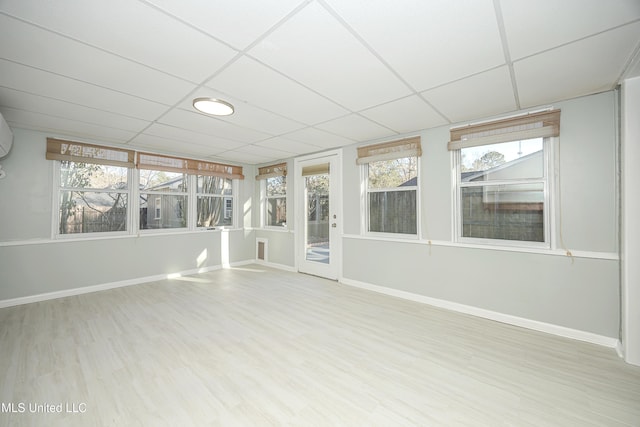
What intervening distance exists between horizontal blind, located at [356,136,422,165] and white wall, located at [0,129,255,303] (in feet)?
13.1

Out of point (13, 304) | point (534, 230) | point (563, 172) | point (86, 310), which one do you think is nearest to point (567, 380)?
point (534, 230)

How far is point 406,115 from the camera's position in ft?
9.82

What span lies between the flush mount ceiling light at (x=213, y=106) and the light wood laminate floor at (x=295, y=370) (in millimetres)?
2378

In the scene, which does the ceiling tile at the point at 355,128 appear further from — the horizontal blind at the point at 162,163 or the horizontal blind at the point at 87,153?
the horizontal blind at the point at 87,153

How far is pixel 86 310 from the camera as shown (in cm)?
Result: 317

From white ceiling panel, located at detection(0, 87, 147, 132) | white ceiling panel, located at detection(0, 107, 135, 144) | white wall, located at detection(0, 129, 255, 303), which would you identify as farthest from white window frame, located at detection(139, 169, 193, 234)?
white ceiling panel, located at detection(0, 87, 147, 132)

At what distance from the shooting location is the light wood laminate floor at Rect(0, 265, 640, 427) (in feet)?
5.18

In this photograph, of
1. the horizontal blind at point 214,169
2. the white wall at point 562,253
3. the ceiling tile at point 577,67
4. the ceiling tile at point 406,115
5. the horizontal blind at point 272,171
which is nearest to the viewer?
the ceiling tile at point 577,67

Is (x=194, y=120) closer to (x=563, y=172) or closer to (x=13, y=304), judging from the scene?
(x=13, y=304)

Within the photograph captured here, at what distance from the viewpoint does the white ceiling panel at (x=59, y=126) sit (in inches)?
117

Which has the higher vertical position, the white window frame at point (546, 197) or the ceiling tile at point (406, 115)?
the ceiling tile at point (406, 115)

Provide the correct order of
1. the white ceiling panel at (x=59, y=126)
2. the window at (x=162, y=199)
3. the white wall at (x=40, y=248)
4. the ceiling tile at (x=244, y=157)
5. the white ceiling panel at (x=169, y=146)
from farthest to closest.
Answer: the ceiling tile at (x=244, y=157) < the window at (x=162, y=199) < the white ceiling panel at (x=169, y=146) < the white wall at (x=40, y=248) < the white ceiling panel at (x=59, y=126)

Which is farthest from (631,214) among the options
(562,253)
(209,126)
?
(209,126)

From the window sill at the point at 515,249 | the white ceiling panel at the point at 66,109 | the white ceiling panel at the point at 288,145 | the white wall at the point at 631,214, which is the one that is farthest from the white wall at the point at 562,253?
the white ceiling panel at the point at 66,109
